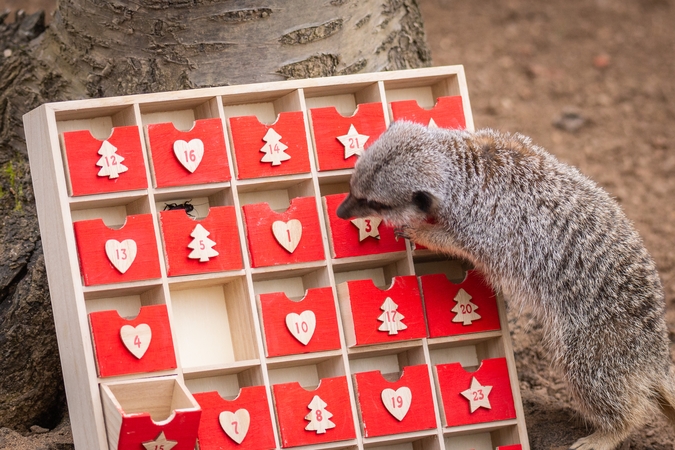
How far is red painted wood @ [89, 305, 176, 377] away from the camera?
11.7ft

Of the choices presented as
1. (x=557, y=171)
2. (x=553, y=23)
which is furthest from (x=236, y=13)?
(x=553, y=23)

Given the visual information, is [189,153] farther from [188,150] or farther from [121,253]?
[121,253]

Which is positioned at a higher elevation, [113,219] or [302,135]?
[302,135]

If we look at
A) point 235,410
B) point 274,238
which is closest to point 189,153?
point 274,238

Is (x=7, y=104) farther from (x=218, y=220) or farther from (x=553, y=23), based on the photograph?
(x=553, y=23)

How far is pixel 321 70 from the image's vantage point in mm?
4582

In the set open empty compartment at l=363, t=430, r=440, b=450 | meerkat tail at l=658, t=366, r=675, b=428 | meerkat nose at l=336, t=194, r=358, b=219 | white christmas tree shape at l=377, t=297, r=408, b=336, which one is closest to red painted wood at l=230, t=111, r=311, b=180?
meerkat nose at l=336, t=194, r=358, b=219

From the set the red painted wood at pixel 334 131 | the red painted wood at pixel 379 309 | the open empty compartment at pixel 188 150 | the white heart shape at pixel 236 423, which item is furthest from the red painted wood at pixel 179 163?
the white heart shape at pixel 236 423

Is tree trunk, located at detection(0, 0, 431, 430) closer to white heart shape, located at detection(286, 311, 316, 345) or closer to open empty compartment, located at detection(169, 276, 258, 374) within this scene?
open empty compartment, located at detection(169, 276, 258, 374)

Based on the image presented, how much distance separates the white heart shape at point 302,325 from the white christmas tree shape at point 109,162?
103 cm

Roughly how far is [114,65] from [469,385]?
2.55 metres

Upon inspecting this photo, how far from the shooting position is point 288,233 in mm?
3904

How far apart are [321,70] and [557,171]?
142cm

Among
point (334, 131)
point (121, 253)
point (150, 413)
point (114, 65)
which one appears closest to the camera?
point (150, 413)
